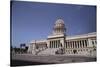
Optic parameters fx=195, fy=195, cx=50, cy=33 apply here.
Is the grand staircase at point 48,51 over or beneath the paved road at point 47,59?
over

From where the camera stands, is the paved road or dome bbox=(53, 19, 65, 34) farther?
dome bbox=(53, 19, 65, 34)

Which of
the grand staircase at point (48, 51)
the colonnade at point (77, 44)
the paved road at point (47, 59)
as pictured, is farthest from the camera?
the colonnade at point (77, 44)

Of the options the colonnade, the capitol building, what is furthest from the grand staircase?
the colonnade

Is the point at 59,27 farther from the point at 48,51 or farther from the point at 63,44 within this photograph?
the point at 48,51

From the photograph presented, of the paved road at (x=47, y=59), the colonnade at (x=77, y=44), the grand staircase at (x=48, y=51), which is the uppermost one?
the colonnade at (x=77, y=44)

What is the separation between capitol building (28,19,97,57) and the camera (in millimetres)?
2871

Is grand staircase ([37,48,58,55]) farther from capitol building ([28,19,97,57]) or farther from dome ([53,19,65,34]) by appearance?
dome ([53,19,65,34])

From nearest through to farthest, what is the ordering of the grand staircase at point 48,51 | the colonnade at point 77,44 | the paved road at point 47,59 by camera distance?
1. the paved road at point 47,59
2. the grand staircase at point 48,51
3. the colonnade at point 77,44

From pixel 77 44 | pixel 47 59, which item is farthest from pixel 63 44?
pixel 47 59

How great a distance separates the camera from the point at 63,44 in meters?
3.02

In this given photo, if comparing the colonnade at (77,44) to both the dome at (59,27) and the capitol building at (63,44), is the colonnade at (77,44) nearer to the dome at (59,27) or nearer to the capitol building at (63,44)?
the capitol building at (63,44)

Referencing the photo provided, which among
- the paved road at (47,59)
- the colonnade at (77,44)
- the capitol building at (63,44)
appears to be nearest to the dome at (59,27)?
the capitol building at (63,44)

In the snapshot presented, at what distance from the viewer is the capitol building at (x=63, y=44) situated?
287 cm
